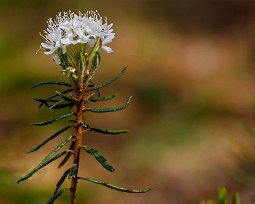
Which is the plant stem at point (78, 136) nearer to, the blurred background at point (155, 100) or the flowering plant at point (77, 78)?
the flowering plant at point (77, 78)

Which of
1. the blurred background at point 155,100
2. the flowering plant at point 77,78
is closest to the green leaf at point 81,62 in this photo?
the flowering plant at point 77,78

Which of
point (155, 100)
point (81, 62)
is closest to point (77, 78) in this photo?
Result: point (81, 62)

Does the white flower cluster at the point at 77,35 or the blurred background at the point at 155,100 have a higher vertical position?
the white flower cluster at the point at 77,35

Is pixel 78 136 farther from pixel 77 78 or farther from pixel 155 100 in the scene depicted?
pixel 155 100

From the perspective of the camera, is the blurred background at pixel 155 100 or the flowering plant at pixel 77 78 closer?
the flowering plant at pixel 77 78

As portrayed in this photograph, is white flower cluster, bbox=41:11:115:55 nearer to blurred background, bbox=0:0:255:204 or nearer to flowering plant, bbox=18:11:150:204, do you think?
flowering plant, bbox=18:11:150:204

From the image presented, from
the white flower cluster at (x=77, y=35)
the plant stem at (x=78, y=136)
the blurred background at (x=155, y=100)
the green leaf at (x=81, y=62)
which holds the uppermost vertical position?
the white flower cluster at (x=77, y=35)

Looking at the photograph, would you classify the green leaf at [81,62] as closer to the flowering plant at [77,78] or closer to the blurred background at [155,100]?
the flowering plant at [77,78]

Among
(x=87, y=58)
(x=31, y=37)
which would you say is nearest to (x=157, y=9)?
(x=31, y=37)

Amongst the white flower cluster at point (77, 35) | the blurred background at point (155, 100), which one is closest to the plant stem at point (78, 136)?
the white flower cluster at point (77, 35)

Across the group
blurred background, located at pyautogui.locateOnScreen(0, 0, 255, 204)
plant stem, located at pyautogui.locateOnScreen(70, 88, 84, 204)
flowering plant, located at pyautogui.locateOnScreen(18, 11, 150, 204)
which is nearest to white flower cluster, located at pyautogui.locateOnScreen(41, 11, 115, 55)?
flowering plant, located at pyautogui.locateOnScreen(18, 11, 150, 204)
